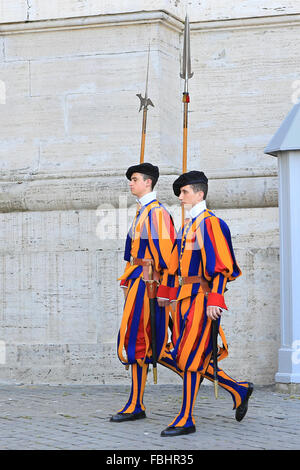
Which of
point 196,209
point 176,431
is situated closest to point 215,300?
point 196,209

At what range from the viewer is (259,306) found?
7.88 m

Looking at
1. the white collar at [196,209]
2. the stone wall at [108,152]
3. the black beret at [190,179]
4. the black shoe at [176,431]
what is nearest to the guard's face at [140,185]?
the black beret at [190,179]

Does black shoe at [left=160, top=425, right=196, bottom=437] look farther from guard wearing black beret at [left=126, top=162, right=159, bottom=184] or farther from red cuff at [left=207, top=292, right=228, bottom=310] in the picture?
guard wearing black beret at [left=126, top=162, right=159, bottom=184]

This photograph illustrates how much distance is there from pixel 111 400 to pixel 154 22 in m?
3.38

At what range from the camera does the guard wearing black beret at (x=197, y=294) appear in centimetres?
578

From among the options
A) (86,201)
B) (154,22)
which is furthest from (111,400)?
(154,22)

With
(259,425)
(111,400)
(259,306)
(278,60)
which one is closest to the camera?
(259,425)

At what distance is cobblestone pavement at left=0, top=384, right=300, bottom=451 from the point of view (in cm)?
538

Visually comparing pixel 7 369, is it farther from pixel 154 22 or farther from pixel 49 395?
→ pixel 154 22

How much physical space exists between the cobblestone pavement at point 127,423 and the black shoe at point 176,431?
41 mm

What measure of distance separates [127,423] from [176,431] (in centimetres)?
56

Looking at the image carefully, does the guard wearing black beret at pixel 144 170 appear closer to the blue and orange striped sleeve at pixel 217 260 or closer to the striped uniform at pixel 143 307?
the striped uniform at pixel 143 307

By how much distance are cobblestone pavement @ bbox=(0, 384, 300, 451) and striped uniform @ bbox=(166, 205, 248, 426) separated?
322 mm

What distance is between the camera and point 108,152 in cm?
841
